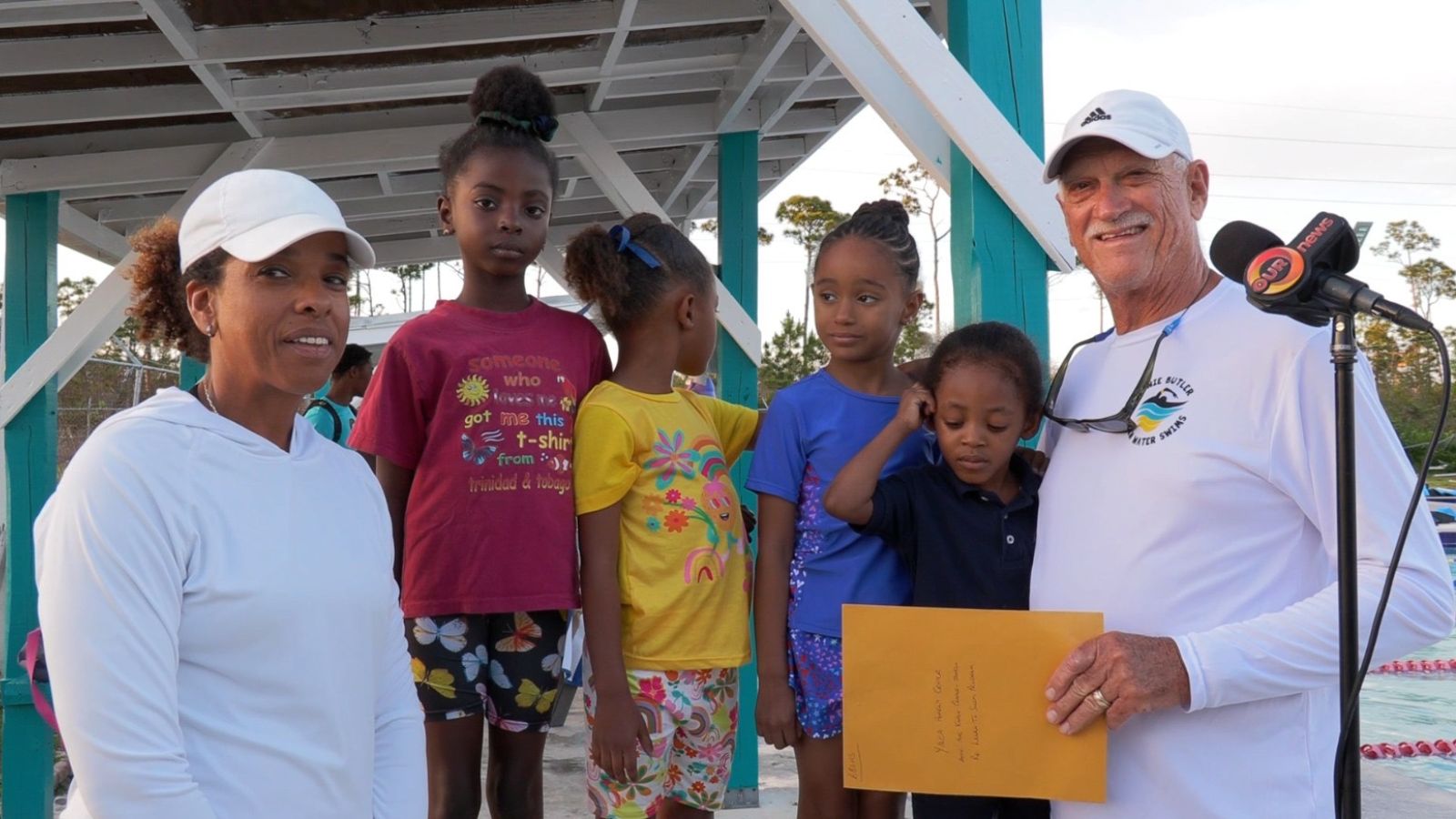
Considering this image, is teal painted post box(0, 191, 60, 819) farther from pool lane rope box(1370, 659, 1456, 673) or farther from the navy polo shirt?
pool lane rope box(1370, 659, 1456, 673)

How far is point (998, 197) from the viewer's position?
A: 2.72 meters

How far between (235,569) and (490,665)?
1168mm

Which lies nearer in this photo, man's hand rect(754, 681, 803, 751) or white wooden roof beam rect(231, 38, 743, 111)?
man's hand rect(754, 681, 803, 751)

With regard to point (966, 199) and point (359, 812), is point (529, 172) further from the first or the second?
point (359, 812)

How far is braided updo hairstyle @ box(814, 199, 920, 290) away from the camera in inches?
106

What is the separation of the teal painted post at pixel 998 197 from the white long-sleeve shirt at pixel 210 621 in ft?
4.73

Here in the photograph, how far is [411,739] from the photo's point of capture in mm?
2055

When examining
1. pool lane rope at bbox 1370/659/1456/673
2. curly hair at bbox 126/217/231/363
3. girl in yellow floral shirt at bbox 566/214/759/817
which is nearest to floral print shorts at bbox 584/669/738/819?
girl in yellow floral shirt at bbox 566/214/759/817

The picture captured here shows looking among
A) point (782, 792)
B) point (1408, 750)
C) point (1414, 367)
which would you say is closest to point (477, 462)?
point (782, 792)

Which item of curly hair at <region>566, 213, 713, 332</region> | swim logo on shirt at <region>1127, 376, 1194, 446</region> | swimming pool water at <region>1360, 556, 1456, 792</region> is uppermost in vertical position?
curly hair at <region>566, 213, 713, 332</region>

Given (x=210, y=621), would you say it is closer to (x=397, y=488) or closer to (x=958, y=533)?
(x=397, y=488)

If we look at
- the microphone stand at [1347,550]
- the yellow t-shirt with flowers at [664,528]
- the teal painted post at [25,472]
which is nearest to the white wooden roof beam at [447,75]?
the teal painted post at [25,472]

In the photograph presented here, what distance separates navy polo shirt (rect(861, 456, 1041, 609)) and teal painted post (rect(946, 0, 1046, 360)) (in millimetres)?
424

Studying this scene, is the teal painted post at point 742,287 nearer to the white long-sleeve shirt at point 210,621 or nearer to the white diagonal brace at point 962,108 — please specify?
the white diagonal brace at point 962,108
